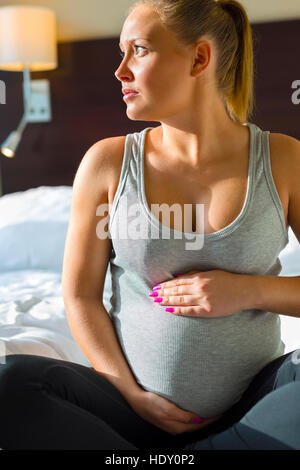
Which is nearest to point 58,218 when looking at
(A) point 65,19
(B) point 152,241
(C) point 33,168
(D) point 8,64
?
(C) point 33,168

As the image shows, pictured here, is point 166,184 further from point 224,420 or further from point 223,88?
point 224,420

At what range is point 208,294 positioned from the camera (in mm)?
782

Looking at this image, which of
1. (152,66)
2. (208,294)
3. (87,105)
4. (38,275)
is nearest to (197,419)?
(208,294)

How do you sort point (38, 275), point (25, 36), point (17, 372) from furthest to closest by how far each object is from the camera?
point (25, 36)
point (38, 275)
point (17, 372)

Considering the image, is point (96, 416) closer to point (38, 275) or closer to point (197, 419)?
point (197, 419)

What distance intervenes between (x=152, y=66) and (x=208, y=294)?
1.12ft

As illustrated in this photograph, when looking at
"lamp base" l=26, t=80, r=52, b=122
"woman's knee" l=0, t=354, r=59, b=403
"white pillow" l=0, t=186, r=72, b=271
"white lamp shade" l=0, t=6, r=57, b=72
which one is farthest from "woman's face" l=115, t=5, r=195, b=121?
"lamp base" l=26, t=80, r=52, b=122

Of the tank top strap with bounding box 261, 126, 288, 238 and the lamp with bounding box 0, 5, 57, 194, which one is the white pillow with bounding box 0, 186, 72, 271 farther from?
the tank top strap with bounding box 261, 126, 288, 238

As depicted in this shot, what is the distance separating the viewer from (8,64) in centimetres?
177

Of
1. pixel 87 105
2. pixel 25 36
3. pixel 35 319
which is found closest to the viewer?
pixel 35 319

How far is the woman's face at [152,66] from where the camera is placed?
83 cm

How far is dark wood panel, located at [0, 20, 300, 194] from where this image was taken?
1641 mm

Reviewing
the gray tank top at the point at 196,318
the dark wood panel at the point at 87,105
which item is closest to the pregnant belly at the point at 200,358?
the gray tank top at the point at 196,318

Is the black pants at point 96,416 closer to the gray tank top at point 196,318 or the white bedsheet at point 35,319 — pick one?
the gray tank top at point 196,318
